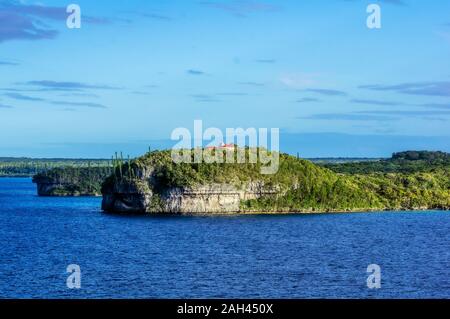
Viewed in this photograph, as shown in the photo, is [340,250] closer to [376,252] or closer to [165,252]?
[376,252]

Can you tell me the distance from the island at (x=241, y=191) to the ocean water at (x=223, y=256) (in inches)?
319

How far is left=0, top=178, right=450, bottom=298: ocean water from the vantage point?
47500 mm

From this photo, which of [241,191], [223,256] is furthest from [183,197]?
[223,256]

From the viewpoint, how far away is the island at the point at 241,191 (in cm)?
12181

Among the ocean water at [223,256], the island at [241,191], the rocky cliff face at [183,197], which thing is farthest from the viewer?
the island at [241,191]

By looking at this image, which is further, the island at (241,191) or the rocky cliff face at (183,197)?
the island at (241,191)

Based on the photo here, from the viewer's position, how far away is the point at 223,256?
2640 inches

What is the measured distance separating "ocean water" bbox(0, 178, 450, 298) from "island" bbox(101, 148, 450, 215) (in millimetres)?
8115

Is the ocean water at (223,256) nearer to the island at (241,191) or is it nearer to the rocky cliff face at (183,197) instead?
the rocky cliff face at (183,197)

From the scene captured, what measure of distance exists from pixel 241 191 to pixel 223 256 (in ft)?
188

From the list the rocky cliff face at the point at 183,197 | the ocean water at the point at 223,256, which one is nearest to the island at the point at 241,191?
the rocky cliff face at the point at 183,197

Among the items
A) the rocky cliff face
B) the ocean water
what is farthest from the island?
the ocean water
